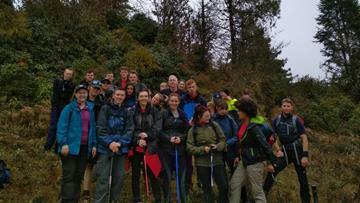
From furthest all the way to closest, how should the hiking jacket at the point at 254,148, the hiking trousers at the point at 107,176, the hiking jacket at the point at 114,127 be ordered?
the hiking jacket at the point at 114,127 → the hiking trousers at the point at 107,176 → the hiking jacket at the point at 254,148

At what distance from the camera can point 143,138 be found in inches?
242

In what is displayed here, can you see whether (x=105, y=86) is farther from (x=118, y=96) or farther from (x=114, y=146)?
(x=114, y=146)

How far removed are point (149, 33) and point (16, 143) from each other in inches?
524

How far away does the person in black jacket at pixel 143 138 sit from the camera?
6.21 m

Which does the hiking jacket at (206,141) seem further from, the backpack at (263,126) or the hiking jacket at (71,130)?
the hiking jacket at (71,130)

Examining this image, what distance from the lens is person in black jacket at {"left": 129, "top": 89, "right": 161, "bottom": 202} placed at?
621cm

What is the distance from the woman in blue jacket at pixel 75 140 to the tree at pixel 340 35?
29.1 metres

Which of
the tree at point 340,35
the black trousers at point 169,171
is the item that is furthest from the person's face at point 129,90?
the tree at point 340,35

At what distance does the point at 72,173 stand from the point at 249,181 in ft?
9.03

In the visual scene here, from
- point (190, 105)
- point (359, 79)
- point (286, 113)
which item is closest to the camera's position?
point (286, 113)

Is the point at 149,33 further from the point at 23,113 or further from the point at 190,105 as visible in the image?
the point at 190,105

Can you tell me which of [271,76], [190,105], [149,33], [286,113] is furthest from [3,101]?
[271,76]

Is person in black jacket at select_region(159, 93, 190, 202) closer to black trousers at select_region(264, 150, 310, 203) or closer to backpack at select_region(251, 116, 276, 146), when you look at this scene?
backpack at select_region(251, 116, 276, 146)

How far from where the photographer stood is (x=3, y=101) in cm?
1198
